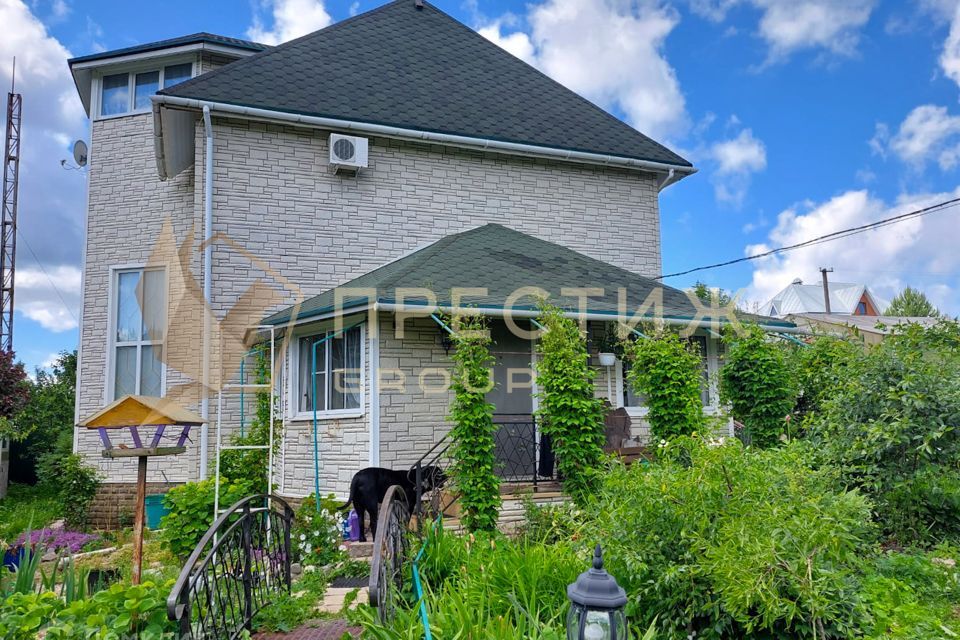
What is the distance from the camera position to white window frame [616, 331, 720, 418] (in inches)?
390

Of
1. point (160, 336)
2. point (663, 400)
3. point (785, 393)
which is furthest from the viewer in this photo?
point (160, 336)

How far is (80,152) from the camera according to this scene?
12844 mm

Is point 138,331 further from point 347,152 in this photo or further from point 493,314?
point 493,314

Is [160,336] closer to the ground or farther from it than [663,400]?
farther from it

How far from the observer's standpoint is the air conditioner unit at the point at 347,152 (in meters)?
10.5

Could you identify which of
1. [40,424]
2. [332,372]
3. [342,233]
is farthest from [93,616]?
[40,424]

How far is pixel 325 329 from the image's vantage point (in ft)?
30.4

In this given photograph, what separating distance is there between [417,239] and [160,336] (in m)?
4.54

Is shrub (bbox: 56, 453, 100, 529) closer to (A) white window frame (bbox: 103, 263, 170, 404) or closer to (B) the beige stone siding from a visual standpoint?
(B) the beige stone siding

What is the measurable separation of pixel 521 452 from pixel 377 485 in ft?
7.81

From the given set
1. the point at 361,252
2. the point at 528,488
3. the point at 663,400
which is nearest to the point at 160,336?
the point at 361,252

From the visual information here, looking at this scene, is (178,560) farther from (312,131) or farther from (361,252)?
(312,131)

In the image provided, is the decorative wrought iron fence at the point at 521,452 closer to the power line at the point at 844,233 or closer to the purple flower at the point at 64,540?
the power line at the point at 844,233

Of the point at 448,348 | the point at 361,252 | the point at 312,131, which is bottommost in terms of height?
the point at 448,348
